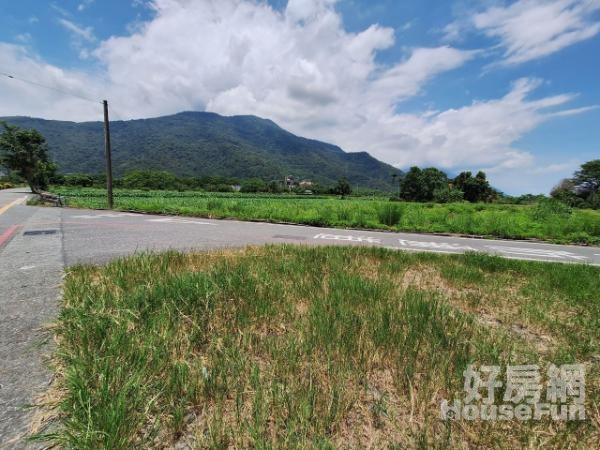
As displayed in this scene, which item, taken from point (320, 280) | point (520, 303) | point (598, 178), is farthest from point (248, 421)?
point (598, 178)

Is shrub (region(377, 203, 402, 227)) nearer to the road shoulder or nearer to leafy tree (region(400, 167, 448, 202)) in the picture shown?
the road shoulder

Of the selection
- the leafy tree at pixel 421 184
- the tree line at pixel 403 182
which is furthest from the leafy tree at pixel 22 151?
the leafy tree at pixel 421 184

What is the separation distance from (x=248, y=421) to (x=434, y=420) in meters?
1.11

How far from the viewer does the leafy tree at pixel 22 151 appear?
4775 cm

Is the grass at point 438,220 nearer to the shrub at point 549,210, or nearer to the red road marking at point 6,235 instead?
the shrub at point 549,210

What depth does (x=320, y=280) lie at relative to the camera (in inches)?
157

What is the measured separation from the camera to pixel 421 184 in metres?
74.2

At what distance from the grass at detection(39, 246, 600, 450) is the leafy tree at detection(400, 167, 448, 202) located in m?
76.2

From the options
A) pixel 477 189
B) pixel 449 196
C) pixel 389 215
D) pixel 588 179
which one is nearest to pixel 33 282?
pixel 389 215

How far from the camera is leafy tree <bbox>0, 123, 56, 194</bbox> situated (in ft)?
157

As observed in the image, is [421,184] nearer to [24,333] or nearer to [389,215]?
[389,215]

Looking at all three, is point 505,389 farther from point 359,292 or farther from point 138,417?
point 138,417

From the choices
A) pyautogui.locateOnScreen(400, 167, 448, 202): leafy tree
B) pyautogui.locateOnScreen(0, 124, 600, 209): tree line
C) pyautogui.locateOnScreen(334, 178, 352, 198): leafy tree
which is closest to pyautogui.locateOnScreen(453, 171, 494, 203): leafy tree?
pyautogui.locateOnScreen(0, 124, 600, 209): tree line

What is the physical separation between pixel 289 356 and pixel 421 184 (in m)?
80.0
